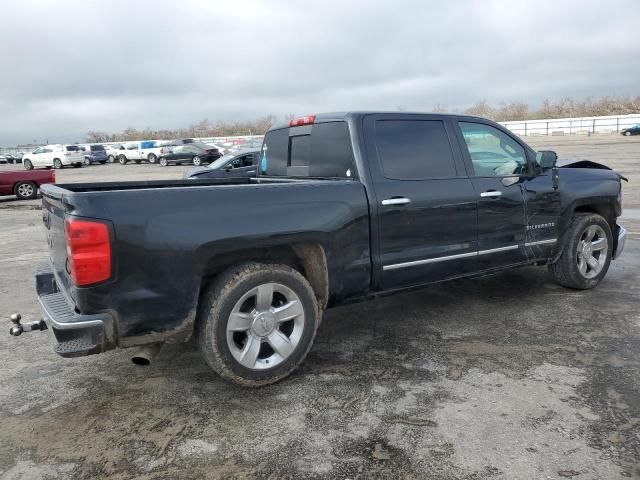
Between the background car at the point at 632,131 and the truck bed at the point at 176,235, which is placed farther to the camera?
the background car at the point at 632,131

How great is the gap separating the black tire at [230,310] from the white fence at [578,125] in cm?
5909

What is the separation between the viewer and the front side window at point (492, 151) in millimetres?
4855

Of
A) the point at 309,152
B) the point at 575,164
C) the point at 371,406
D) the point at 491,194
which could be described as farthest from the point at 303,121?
the point at 575,164

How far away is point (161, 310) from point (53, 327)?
611mm

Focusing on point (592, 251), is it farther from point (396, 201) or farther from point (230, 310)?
point (230, 310)

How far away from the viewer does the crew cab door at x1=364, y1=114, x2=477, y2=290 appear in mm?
4145

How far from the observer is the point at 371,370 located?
3924mm

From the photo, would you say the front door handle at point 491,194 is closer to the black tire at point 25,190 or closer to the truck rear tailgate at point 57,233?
the truck rear tailgate at point 57,233

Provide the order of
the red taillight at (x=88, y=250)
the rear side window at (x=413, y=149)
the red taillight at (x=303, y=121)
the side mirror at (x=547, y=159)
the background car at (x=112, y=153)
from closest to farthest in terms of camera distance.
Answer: the red taillight at (x=88, y=250) < the rear side window at (x=413, y=149) < the red taillight at (x=303, y=121) < the side mirror at (x=547, y=159) < the background car at (x=112, y=153)

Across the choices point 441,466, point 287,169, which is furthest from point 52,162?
point 441,466

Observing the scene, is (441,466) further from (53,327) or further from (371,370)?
(53,327)

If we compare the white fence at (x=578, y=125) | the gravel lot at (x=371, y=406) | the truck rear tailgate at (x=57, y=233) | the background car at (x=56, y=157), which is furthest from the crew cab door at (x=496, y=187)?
the white fence at (x=578, y=125)

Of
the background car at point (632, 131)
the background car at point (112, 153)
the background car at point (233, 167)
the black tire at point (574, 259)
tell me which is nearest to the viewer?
the black tire at point (574, 259)

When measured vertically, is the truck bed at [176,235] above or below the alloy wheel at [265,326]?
above
